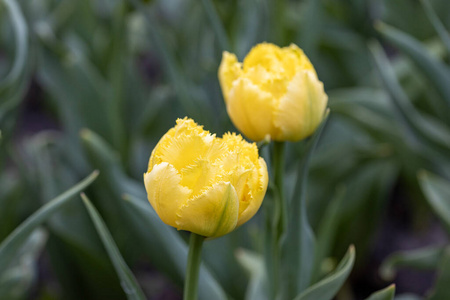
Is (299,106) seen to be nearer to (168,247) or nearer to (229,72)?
(229,72)

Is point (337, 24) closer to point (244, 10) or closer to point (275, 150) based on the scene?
point (244, 10)

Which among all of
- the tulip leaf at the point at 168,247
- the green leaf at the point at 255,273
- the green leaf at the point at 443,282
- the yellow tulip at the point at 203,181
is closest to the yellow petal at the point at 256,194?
the yellow tulip at the point at 203,181

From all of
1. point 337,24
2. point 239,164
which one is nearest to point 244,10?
point 337,24

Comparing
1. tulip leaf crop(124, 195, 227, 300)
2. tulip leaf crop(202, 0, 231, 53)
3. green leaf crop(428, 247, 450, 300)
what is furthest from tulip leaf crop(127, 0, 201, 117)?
green leaf crop(428, 247, 450, 300)

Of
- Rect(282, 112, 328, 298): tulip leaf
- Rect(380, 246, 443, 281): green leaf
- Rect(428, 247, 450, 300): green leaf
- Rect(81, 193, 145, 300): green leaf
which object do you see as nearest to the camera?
Rect(81, 193, 145, 300): green leaf

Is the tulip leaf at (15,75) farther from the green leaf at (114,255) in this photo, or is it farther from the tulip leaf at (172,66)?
the green leaf at (114,255)

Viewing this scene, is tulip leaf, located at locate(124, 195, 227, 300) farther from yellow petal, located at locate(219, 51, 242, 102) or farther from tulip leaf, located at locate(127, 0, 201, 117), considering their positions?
tulip leaf, located at locate(127, 0, 201, 117)

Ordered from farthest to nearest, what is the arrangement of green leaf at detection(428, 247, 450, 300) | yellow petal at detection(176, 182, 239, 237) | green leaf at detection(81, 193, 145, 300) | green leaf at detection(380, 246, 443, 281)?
green leaf at detection(380, 246, 443, 281)
green leaf at detection(428, 247, 450, 300)
green leaf at detection(81, 193, 145, 300)
yellow petal at detection(176, 182, 239, 237)
